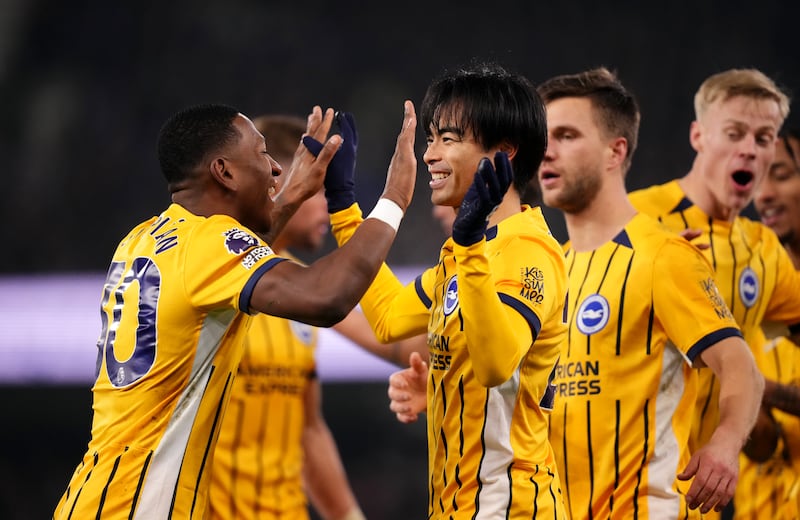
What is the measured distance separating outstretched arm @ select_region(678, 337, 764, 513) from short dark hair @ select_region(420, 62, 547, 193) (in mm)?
790

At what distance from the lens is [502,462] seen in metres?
2.48

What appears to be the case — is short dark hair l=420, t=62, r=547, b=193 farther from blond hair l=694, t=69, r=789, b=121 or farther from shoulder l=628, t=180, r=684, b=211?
blond hair l=694, t=69, r=789, b=121

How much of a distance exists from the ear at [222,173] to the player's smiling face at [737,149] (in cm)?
203

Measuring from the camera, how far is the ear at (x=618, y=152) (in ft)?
11.6

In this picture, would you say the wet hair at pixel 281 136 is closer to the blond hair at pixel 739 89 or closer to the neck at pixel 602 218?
the neck at pixel 602 218

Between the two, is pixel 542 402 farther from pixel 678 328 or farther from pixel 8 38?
pixel 8 38

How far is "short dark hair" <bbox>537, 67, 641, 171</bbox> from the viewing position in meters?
3.55

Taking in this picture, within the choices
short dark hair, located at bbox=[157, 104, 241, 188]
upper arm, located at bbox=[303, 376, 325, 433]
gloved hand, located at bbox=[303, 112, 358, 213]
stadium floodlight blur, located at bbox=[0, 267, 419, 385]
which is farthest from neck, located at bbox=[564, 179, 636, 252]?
stadium floodlight blur, located at bbox=[0, 267, 419, 385]

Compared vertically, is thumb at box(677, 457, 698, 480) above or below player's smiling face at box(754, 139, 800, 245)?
below

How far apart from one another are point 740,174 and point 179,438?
2.38m

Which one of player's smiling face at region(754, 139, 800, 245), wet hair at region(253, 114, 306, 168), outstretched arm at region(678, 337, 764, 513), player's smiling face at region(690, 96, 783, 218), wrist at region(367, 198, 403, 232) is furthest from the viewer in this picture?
player's smiling face at region(754, 139, 800, 245)

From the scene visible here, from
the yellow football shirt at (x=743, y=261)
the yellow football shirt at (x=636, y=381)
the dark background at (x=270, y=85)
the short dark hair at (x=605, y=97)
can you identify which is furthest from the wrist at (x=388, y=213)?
the dark background at (x=270, y=85)

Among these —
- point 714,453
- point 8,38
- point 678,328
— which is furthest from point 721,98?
point 8,38

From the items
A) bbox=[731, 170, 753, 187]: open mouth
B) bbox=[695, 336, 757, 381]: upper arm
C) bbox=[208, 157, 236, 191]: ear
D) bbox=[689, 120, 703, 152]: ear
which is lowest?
bbox=[695, 336, 757, 381]: upper arm
